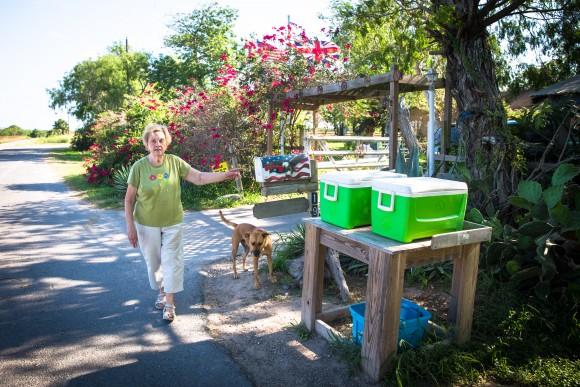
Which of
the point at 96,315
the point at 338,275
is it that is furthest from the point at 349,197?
the point at 96,315

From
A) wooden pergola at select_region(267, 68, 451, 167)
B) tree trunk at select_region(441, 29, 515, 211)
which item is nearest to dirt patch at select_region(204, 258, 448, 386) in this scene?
tree trunk at select_region(441, 29, 515, 211)

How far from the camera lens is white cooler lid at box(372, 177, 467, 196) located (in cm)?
278

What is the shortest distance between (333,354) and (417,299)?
1444 millimetres

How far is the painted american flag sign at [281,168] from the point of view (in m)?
4.69

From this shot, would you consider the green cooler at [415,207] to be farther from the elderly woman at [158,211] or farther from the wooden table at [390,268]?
the elderly woman at [158,211]

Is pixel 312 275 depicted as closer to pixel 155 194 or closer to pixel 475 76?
pixel 155 194

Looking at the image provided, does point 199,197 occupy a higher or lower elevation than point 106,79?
lower

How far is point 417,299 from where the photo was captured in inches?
172

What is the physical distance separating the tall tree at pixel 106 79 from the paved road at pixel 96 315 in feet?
90.9

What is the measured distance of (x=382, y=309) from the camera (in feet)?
9.41

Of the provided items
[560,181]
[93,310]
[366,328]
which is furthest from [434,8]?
[93,310]

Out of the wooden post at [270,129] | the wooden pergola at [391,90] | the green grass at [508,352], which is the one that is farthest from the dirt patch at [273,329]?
the wooden post at [270,129]

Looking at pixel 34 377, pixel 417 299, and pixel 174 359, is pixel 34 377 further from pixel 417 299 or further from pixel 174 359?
pixel 417 299

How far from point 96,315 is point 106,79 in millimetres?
34358
